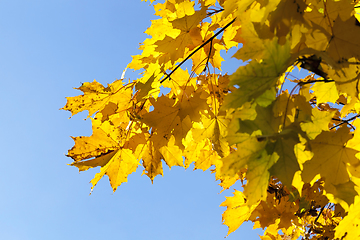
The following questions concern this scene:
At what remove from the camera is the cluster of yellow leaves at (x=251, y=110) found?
2.89 ft

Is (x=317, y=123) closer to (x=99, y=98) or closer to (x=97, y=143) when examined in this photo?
(x=97, y=143)

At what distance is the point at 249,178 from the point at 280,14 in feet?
1.91

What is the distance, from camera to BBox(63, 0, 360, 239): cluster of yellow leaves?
88 cm

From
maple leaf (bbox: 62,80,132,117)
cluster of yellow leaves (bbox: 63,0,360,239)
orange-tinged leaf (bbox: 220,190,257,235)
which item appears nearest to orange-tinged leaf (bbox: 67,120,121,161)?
cluster of yellow leaves (bbox: 63,0,360,239)

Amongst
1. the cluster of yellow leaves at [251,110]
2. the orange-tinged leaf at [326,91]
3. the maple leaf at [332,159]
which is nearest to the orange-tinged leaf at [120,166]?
the cluster of yellow leaves at [251,110]

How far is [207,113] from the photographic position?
1807 mm

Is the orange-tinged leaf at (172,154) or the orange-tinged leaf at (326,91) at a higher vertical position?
the orange-tinged leaf at (172,154)

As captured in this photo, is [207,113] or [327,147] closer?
[327,147]

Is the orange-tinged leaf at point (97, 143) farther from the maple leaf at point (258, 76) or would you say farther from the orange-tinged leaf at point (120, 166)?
the maple leaf at point (258, 76)

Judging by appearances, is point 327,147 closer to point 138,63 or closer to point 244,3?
point 244,3

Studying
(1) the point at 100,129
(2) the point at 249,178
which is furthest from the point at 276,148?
(1) the point at 100,129

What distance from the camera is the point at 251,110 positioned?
100cm

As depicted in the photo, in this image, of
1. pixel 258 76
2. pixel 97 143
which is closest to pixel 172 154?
pixel 97 143

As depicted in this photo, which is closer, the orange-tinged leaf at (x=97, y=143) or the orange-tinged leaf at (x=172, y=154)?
the orange-tinged leaf at (x=97, y=143)
